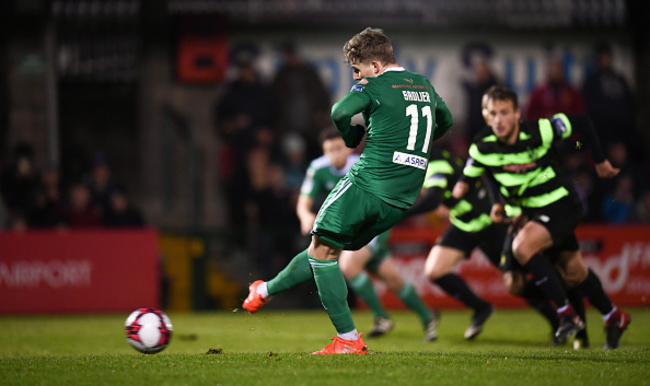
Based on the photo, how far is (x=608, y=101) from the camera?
15211 millimetres

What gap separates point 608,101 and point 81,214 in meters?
9.33

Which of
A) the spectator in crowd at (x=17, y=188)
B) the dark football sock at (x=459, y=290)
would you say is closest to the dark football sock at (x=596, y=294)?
the dark football sock at (x=459, y=290)

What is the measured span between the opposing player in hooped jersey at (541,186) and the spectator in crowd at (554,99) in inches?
302

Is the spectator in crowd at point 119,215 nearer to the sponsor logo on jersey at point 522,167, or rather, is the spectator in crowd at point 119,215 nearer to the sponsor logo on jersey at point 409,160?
the sponsor logo on jersey at point 522,167

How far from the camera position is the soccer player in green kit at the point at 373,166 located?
17.5 ft

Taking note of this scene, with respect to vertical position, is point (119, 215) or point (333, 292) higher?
point (333, 292)

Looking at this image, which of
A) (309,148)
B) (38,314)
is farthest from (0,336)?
(309,148)

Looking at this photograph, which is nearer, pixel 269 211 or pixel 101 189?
pixel 101 189

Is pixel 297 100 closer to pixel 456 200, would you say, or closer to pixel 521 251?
pixel 456 200

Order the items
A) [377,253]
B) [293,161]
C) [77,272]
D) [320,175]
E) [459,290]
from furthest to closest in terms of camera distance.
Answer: [293,161] → [77,272] → [377,253] → [320,175] → [459,290]

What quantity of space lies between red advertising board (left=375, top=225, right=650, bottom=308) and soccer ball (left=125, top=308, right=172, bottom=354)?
6738 millimetres

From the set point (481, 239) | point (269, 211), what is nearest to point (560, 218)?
point (481, 239)

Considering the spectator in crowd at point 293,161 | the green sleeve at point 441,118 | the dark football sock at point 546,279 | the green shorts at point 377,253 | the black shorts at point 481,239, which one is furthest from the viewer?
the spectator in crowd at point 293,161

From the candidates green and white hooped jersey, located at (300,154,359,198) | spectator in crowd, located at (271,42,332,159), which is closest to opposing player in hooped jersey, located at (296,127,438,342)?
green and white hooped jersey, located at (300,154,359,198)
